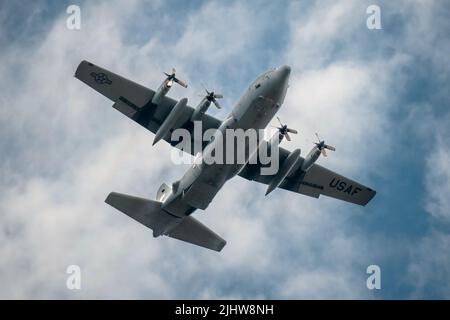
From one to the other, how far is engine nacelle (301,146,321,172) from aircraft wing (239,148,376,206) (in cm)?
119

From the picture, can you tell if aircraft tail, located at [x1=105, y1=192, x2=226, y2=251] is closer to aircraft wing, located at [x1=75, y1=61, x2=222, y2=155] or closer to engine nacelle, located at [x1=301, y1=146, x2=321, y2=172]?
aircraft wing, located at [x1=75, y1=61, x2=222, y2=155]

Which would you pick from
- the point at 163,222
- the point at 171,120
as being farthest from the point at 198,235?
the point at 171,120

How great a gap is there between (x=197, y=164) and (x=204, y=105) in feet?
14.3

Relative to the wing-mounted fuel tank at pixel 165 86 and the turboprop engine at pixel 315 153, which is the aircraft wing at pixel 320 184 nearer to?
the turboprop engine at pixel 315 153

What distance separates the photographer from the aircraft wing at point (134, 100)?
43344 millimetres

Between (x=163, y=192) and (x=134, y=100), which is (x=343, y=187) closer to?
(x=163, y=192)

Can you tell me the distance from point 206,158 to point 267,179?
9243 millimetres

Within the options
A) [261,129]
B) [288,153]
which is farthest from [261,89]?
[288,153]

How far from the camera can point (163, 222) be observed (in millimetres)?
46188

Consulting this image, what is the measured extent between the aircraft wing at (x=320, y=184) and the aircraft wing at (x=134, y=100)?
253 inches

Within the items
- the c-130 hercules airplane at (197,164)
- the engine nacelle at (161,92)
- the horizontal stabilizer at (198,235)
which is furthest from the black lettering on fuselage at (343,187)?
the engine nacelle at (161,92)

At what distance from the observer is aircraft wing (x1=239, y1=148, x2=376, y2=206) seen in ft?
162

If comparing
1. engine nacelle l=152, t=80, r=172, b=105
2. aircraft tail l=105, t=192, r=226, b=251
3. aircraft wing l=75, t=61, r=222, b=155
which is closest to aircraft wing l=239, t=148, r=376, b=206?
aircraft tail l=105, t=192, r=226, b=251

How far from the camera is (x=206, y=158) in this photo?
41.6 m
